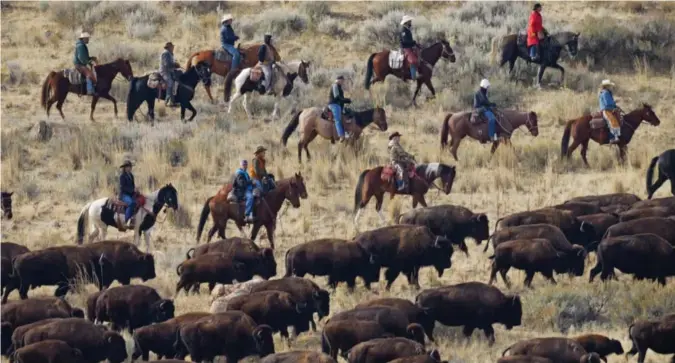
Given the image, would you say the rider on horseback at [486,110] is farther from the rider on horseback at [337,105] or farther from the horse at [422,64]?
the horse at [422,64]

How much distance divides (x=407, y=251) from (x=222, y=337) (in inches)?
183

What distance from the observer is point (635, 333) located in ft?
68.1

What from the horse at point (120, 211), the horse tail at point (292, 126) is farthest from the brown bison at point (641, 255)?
the horse tail at point (292, 126)

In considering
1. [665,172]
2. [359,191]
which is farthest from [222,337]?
[665,172]

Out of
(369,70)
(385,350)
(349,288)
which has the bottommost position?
(349,288)

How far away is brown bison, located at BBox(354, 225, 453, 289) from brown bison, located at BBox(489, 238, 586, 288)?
2.37 ft

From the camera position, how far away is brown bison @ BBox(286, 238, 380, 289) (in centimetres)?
2419

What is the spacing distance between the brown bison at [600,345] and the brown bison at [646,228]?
4.49 m

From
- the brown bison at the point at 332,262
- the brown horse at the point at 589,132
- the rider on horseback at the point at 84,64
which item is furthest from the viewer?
the rider on horseback at the point at 84,64

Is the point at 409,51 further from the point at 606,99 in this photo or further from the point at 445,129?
the point at 606,99

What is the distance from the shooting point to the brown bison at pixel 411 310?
2139 centimetres

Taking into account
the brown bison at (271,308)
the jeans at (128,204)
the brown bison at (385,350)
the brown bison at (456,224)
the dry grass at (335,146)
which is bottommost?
the dry grass at (335,146)

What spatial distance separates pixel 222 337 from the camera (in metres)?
20.5

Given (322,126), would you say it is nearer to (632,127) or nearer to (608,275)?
(632,127)
